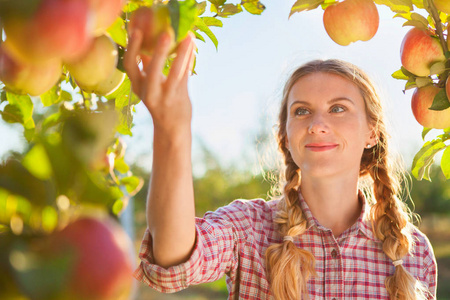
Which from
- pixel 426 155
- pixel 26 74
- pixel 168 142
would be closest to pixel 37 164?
pixel 26 74

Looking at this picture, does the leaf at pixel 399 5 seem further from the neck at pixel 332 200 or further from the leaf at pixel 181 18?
the neck at pixel 332 200

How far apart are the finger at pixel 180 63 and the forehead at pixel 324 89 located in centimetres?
96

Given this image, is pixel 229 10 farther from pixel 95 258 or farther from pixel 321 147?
pixel 95 258

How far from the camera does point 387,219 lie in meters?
1.39

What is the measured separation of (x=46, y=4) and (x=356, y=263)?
118cm

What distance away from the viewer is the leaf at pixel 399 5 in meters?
0.71

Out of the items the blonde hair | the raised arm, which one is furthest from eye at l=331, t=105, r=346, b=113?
the raised arm

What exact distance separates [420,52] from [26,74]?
0.57 m

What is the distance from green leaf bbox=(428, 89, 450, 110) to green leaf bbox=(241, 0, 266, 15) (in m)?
0.31

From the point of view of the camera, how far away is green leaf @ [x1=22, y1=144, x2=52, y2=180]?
26 centimetres

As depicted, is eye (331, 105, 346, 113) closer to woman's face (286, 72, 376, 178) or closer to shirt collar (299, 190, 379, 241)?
woman's face (286, 72, 376, 178)

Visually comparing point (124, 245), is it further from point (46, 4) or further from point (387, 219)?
point (387, 219)

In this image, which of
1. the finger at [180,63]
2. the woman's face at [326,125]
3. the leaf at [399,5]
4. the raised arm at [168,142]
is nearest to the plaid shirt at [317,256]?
the woman's face at [326,125]

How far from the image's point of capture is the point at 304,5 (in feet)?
2.26
